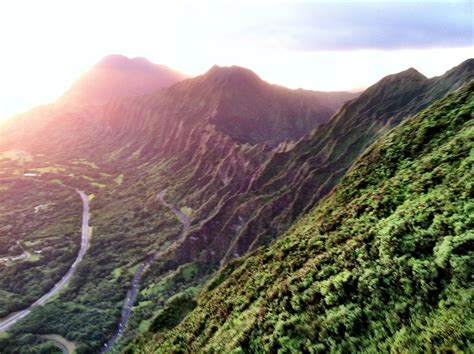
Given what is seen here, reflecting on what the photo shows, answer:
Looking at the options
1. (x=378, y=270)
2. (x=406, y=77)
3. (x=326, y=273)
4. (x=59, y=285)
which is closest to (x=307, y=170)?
(x=406, y=77)

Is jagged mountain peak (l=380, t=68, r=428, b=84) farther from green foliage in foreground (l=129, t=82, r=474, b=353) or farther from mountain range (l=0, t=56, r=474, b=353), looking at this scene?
green foliage in foreground (l=129, t=82, r=474, b=353)

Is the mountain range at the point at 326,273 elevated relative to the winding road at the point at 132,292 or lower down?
elevated

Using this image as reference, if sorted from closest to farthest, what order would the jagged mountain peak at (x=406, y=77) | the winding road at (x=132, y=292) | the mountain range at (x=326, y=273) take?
1. the mountain range at (x=326, y=273)
2. the winding road at (x=132, y=292)
3. the jagged mountain peak at (x=406, y=77)

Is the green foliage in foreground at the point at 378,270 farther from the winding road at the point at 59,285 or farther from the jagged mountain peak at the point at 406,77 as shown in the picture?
the jagged mountain peak at the point at 406,77

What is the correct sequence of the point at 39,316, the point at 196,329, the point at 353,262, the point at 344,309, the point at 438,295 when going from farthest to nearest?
the point at 39,316, the point at 196,329, the point at 353,262, the point at 344,309, the point at 438,295

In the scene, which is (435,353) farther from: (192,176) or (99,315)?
(192,176)

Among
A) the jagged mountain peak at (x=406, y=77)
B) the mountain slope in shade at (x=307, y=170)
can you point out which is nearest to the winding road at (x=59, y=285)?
the mountain slope in shade at (x=307, y=170)

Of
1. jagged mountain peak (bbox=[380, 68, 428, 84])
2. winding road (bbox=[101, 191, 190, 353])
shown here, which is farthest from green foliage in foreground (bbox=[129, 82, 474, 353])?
jagged mountain peak (bbox=[380, 68, 428, 84])

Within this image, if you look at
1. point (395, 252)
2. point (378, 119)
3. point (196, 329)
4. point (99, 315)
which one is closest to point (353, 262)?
point (395, 252)

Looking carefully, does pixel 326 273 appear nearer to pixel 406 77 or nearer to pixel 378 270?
pixel 378 270
